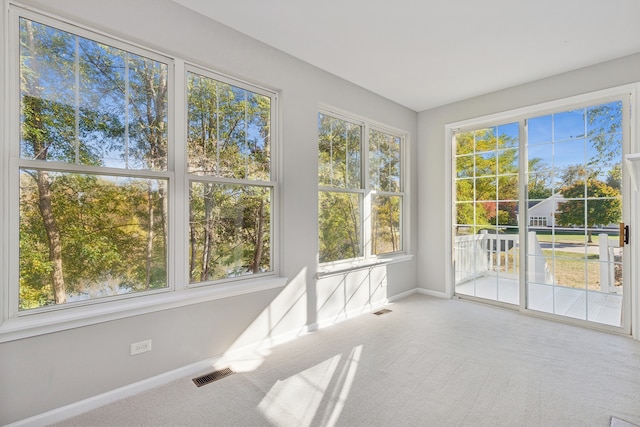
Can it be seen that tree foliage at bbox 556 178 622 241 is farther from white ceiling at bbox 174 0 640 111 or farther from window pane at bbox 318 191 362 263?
window pane at bbox 318 191 362 263

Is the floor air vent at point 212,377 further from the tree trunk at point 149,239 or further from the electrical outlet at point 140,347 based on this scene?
the tree trunk at point 149,239

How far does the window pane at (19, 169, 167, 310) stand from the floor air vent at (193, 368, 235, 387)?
0.77 m

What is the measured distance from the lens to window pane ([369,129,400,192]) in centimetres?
418

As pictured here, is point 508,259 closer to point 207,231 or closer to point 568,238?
point 568,238

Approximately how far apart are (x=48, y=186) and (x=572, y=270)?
16.3 ft

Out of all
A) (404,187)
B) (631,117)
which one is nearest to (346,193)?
(404,187)

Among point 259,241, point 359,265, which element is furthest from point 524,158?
point 259,241

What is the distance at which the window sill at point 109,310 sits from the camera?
5.82 feet

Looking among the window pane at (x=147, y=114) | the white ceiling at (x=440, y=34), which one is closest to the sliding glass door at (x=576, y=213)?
the white ceiling at (x=440, y=34)

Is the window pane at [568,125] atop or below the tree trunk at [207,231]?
atop

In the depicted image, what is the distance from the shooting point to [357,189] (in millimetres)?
3885

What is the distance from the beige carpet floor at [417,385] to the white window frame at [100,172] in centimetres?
62

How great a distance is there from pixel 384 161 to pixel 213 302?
9.76ft

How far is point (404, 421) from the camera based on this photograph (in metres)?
1.87
